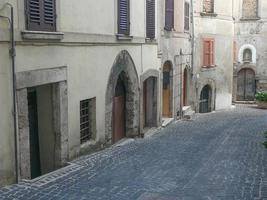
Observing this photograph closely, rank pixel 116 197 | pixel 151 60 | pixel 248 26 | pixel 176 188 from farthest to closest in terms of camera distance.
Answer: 1. pixel 248 26
2. pixel 151 60
3. pixel 176 188
4. pixel 116 197

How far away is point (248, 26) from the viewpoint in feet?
104

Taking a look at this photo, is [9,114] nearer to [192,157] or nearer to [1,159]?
[1,159]

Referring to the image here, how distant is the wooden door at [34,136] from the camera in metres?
9.69

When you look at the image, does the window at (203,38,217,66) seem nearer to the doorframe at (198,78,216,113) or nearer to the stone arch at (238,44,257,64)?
the doorframe at (198,78,216,113)

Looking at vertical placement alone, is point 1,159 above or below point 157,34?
below

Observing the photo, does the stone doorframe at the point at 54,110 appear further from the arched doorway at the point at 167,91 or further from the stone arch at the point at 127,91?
the arched doorway at the point at 167,91

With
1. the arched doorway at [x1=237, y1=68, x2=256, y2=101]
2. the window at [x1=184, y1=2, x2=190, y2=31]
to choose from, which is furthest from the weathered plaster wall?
the window at [x1=184, y1=2, x2=190, y2=31]

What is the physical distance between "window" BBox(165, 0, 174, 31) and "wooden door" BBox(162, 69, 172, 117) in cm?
211

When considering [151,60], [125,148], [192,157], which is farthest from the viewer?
[151,60]

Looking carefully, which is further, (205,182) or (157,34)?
(157,34)

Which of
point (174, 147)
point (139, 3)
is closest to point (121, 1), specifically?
point (139, 3)

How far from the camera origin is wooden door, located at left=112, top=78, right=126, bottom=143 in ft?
46.1

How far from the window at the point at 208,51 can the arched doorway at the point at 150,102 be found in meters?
8.13

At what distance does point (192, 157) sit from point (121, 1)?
5.36m
